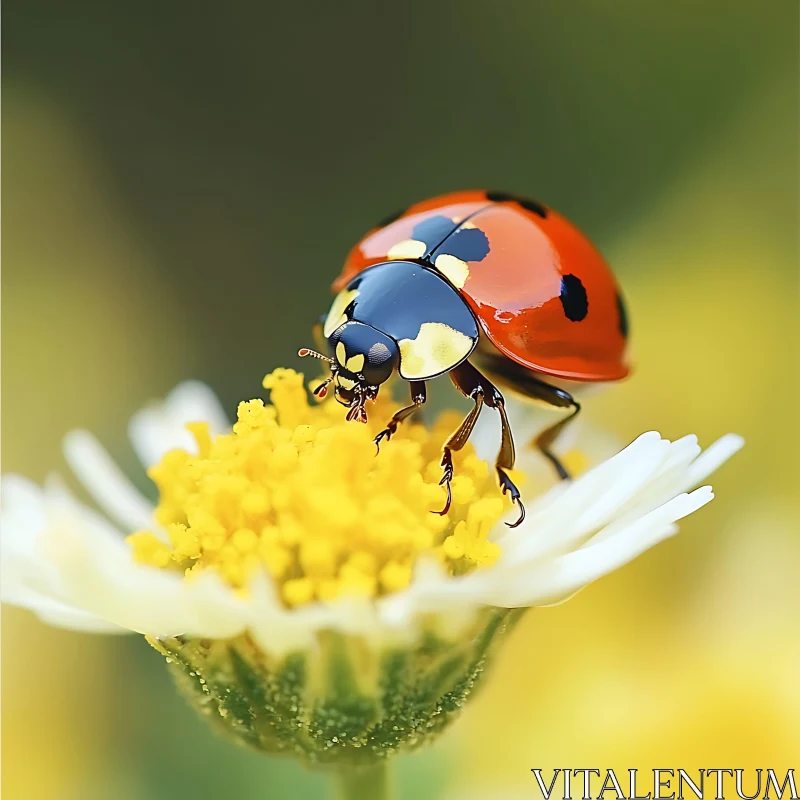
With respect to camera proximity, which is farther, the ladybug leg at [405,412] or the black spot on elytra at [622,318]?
the black spot on elytra at [622,318]

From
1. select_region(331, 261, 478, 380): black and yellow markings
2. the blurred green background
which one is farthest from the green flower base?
the blurred green background

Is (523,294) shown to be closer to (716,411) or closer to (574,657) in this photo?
(574,657)

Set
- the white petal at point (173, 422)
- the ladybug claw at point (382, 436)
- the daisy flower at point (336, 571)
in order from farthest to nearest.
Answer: the white petal at point (173, 422), the ladybug claw at point (382, 436), the daisy flower at point (336, 571)

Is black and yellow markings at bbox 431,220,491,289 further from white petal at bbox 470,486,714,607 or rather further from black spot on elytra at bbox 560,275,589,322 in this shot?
white petal at bbox 470,486,714,607

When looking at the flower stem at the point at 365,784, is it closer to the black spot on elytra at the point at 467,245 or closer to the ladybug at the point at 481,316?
the ladybug at the point at 481,316

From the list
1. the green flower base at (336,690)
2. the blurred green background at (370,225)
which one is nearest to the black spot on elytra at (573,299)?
the green flower base at (336,690)

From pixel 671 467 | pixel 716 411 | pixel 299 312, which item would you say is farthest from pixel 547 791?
pixel 299 312

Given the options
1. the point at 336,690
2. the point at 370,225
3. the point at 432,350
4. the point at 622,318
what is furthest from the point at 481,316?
the point at 370,225
